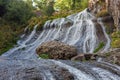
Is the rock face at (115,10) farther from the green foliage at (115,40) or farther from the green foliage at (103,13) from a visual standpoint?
the green foliage at (103,13)

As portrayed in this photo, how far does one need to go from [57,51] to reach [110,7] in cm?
788

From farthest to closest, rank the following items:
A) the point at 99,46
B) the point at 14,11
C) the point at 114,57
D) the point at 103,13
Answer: the point at 14,11 < the point at 103,13 < the point at 99,46 < the point at 114,57

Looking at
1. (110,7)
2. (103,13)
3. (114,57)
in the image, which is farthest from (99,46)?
(103,13)

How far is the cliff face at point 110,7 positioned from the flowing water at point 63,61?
112cm

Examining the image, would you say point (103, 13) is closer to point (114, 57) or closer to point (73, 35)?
point (73, 35)

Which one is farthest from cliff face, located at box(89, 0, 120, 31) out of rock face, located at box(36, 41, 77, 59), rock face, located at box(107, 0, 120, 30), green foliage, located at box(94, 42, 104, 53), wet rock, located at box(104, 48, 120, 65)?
wet rock, located at box(104, 48, 120, 65)

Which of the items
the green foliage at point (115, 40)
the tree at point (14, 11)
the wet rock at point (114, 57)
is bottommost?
the wet rock at point (114, 57)

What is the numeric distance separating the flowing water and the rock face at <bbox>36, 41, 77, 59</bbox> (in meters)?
1.00

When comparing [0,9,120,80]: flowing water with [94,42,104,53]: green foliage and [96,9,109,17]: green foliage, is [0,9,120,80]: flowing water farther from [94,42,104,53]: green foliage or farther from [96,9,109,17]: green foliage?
[96,9,109,17]: green foliage

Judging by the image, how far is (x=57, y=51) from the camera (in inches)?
749

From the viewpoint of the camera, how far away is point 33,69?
11531 millimetres

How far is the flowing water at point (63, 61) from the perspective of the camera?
37.1ft

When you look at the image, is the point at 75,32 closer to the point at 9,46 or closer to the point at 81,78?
the point at 9,46

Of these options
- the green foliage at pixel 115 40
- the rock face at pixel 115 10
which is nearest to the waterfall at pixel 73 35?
the green foliage at pixel 115 40
